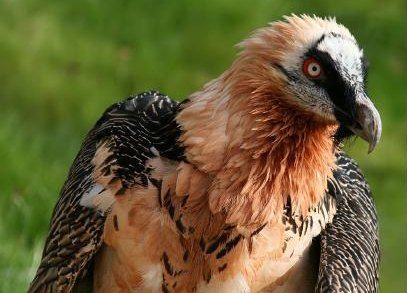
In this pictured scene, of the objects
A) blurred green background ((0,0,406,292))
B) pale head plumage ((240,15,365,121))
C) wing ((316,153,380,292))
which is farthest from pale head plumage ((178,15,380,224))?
blurred green background ((0,0,406,292))

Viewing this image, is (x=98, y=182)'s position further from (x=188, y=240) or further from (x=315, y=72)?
(x=315, y=72)

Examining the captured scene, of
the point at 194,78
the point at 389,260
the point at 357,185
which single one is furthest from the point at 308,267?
the point at 194,78

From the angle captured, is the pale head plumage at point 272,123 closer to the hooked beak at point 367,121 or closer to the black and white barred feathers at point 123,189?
the hooked beak at point 367,121

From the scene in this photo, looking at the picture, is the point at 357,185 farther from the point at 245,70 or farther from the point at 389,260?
the point at 389,260

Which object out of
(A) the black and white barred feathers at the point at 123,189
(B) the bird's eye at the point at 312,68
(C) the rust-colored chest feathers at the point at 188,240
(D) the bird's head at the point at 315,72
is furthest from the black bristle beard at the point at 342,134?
(A) the black and white barred feathers at the point at 123,189

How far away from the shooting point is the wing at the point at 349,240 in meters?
5.74

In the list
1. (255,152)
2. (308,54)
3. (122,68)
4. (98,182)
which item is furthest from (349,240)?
(122,68)

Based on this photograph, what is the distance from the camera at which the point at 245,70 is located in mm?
5473

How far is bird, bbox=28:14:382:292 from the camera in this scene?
5312 millimetres

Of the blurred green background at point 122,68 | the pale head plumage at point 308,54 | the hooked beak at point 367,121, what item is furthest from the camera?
the blurred green background at point 122,68

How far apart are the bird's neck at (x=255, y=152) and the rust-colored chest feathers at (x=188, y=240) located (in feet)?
0.24

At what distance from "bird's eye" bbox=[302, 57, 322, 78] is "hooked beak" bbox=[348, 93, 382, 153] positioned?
25 cm

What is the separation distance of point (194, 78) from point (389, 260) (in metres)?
2.54

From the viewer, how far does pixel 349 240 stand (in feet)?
19.6
